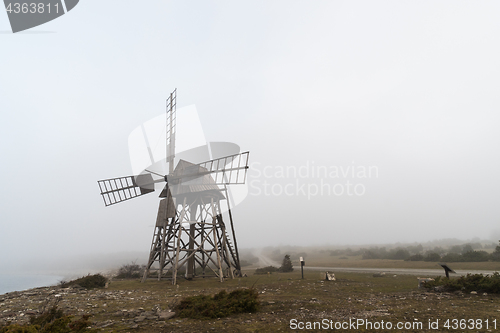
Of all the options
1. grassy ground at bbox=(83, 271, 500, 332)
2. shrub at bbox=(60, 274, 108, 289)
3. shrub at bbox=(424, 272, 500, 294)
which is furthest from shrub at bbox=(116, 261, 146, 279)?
shrub at bbox=(424, 272, 500, 294)

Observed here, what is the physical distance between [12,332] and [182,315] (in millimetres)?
4745

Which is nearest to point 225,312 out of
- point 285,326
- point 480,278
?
point 285,326

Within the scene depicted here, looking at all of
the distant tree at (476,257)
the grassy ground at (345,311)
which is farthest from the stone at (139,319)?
the distant tree at (476,257)

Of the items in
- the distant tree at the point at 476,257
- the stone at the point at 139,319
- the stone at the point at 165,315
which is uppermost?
the stone at the point at 139,319

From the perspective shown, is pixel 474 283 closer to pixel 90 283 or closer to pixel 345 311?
pixel 345 311

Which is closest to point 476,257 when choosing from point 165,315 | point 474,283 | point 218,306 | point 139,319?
point 474,283

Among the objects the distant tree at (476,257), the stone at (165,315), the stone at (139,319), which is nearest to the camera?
the stone at (139,319)

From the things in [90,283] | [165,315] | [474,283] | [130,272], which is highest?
[474,283]

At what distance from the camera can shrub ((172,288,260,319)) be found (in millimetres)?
8578

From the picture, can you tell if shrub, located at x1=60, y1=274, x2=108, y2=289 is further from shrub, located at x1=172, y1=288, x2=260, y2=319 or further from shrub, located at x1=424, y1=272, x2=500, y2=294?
shrub, located at x1=424, y1=272, x2=500, y2=294

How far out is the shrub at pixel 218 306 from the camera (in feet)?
28.1

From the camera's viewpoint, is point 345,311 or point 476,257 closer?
point 345,311

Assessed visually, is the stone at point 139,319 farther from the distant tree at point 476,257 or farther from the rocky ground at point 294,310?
the distant tree at point 476,257

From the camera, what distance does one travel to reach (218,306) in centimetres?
894
